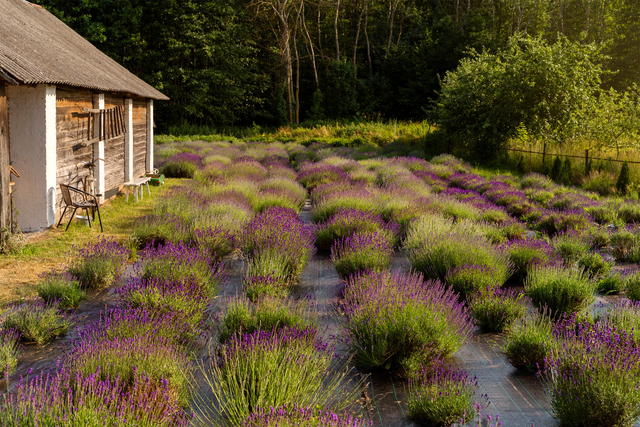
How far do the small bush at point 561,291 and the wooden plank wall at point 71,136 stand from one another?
311 inches

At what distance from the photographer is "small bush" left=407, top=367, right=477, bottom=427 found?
3.52m

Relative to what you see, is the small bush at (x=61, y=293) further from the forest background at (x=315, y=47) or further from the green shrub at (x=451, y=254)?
the forest background at (x=315, y=47)

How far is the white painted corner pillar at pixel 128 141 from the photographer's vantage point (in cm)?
1367

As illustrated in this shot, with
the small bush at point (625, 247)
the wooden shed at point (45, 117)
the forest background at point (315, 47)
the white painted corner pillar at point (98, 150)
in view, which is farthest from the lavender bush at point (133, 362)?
the forest background at point (315, 47)

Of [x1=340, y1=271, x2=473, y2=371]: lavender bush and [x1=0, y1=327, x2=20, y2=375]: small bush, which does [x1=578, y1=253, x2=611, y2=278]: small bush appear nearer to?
[x1=340, y1=271, x2=473, y2=371]: lavender bush

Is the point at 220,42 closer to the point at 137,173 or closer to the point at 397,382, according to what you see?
the point at 137,173

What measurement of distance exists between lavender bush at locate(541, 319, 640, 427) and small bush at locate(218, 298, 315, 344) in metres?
1.99

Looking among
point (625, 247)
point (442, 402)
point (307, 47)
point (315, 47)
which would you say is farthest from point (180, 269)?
point (315, 47)

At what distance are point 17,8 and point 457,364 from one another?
11.1 meters

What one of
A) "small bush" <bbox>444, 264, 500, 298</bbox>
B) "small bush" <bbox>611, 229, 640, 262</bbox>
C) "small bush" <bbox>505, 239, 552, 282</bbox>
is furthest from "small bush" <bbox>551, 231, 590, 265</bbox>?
"small bush" <bbox>444, 264, 500, 298</bbox>

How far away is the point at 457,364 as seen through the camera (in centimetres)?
459

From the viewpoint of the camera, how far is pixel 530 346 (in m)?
4.43

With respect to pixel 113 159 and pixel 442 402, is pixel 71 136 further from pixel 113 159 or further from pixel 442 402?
pixel 442 402

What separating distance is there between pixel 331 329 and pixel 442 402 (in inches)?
69.8
